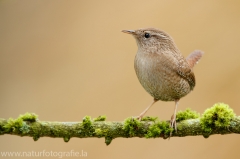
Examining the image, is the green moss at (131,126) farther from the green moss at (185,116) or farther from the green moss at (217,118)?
the green moss at (217,118)

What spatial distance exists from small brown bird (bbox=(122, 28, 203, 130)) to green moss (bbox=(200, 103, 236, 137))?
0.59 meters

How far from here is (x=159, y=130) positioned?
3.04 meters

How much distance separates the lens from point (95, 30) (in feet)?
20.1

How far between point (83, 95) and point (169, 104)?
1.35 meters

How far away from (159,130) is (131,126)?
0.76 ft

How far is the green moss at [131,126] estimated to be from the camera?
309cm

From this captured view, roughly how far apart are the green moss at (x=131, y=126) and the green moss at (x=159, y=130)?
0.35 feet

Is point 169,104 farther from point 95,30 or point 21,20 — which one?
point 21,20

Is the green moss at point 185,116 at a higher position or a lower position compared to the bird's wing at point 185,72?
lower

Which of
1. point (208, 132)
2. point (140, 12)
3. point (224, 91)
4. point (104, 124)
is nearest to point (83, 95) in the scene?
point (140, 12)

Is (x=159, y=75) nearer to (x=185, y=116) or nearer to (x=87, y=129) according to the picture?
(x=185, y=116)

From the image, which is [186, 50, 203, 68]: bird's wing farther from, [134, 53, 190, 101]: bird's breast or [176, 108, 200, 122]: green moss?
[176, 108, 200, 122]: green moss

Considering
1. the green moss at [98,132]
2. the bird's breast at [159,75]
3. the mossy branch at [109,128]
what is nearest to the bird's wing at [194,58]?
the bird's breast at [159,75]

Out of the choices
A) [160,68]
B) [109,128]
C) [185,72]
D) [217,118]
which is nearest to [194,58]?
Answer: [185,72]
